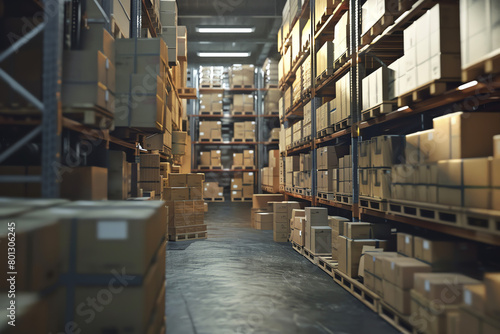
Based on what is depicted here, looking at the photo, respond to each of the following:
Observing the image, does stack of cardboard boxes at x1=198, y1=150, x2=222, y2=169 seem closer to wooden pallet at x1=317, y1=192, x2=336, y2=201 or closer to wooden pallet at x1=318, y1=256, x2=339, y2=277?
wooden pallet at x1=317, y1=192, x2=336, y2=201

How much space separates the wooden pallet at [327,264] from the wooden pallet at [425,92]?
228 cm

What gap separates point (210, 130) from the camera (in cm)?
1262

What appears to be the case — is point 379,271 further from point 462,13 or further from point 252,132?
point 252,132

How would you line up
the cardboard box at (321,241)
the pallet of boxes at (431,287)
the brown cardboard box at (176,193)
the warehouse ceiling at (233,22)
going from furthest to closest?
the warehouse ceiling at (233,22), the brown cardboard box at (176,193), the cardboard box at (321,241), the pallet of boxes at (431,287)

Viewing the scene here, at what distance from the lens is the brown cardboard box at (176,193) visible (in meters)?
7.85

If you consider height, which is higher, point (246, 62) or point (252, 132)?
point (246, 62)

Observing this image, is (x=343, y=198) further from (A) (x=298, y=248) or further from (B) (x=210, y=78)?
(B) (x=210, y=78)

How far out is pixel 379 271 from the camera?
137 inches

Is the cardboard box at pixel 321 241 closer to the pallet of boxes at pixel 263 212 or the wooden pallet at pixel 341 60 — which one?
the wooden pallet at pixel 341 60

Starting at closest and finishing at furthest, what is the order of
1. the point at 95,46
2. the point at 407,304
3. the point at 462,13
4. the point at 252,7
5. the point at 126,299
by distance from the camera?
the point at 126,299 → the point at 462,13 → the point at 407,304 → the point at 95,46 → the point at 252,7

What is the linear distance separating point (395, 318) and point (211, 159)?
10081 mm

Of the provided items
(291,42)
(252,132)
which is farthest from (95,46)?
(252,132)

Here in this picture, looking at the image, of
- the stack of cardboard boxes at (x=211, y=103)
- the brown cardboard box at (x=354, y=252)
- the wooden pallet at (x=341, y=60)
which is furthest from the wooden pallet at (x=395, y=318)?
the stack of cardboard boxes at (x=211, y=103)

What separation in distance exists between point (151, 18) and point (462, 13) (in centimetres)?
599
